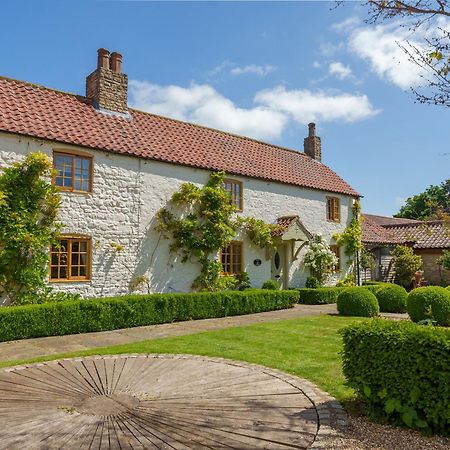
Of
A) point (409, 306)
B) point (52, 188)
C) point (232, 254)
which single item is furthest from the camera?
point (232, 254)

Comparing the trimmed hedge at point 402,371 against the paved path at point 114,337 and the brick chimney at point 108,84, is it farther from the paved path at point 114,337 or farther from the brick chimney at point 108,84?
the brick chimney at point 108,84

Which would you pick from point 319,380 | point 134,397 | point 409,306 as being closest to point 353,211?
point 409,306

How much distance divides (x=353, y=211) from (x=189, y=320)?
47.2 ft

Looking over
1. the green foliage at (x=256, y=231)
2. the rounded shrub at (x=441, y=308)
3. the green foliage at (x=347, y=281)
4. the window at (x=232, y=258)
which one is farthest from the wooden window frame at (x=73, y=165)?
the green foliage at (x=347, y=281)

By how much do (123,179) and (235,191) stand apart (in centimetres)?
559

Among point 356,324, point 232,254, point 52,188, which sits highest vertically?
point 52,188

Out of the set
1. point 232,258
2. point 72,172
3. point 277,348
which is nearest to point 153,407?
point 277,348

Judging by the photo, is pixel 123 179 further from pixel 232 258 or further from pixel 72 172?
pixel 232 258

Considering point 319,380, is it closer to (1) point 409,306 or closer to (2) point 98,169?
(1) point 409,306

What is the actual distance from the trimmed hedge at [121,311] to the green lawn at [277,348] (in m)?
2.52

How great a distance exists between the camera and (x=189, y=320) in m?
14.0

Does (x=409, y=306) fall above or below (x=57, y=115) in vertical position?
below

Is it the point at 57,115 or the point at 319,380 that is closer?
the point at 319,380

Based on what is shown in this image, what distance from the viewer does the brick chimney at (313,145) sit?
85.6 ft
